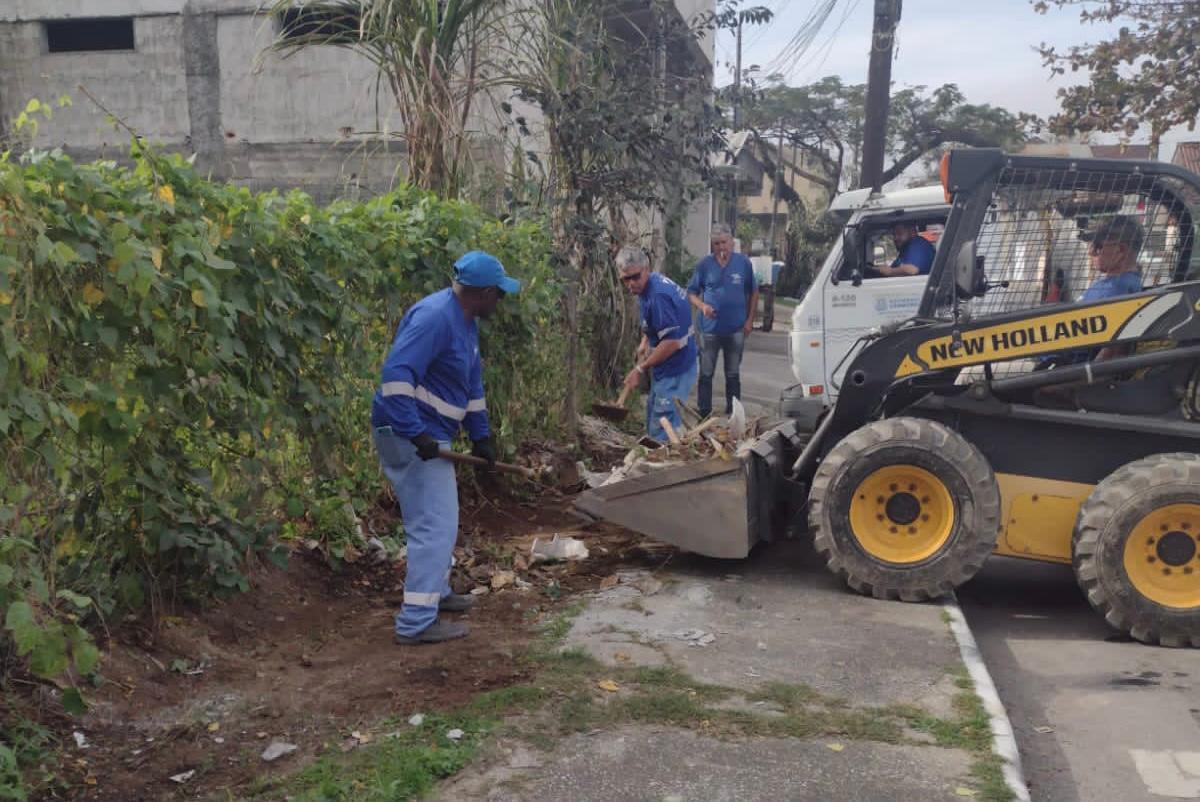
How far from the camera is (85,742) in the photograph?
4.33m

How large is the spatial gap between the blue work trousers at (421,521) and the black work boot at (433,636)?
0.02 meters

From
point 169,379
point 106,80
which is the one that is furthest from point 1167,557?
point 106,80

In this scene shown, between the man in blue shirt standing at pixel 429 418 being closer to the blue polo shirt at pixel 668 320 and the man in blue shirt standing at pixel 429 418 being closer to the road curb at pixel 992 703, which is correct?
the road curb at pixel 992 703

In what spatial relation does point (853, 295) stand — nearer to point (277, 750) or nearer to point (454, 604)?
point (454, 604)

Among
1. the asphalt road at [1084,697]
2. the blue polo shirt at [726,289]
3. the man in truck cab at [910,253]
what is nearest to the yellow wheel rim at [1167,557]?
the asphalt road at [1084,697]

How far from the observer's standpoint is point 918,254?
1020 centimetres

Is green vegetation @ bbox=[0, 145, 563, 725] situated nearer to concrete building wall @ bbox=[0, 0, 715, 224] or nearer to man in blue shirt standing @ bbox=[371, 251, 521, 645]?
man in blue shirt standing @ bbox=[371, 251, 521, 645]

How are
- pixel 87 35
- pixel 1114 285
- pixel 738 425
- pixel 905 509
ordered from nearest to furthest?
1. pixel 1114 285
2. pixel 905 509
3. pixel 738 425
4. pixel 87 35

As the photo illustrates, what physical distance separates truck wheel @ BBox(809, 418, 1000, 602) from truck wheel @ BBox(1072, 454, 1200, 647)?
0.54 metres

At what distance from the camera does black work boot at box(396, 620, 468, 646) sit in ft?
18.3

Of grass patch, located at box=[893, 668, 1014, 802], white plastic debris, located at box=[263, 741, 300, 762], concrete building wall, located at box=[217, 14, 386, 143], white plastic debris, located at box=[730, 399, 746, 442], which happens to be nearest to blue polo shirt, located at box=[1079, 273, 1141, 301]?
white plastic debris, located at box=[730, 399, 746, 442]

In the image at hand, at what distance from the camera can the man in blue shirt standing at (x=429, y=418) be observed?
559 cm

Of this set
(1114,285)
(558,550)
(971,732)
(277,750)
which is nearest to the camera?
(277,750)

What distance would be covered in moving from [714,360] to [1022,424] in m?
5.33
